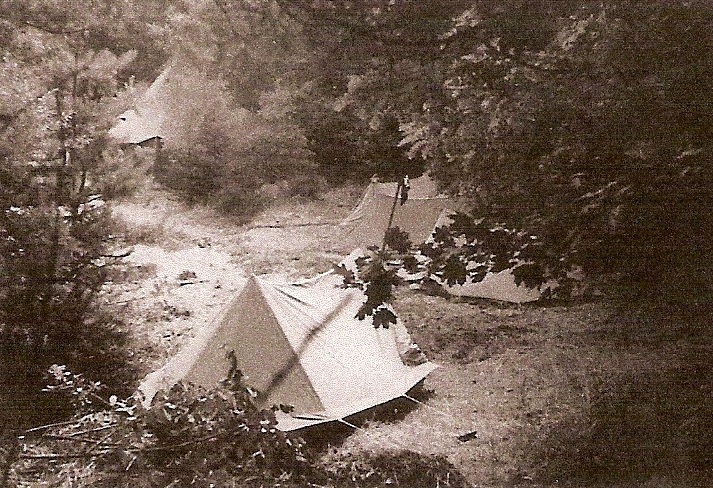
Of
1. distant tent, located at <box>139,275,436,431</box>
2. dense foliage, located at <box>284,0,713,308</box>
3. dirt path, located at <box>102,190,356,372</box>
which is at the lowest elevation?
distant tent, located at <box>139,275,436,431</box>

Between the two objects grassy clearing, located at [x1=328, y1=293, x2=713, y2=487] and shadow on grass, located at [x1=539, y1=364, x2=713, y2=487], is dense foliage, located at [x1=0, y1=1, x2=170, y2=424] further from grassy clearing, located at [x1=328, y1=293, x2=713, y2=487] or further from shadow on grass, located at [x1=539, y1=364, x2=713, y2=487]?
shadow on grass, located at [x1=539, y1=364, x2=713, y2=487]

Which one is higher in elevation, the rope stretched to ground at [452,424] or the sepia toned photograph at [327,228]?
the sepia toned photograph at [327,228]

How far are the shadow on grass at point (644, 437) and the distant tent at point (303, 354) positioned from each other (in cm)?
43

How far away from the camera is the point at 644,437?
69.6 inches

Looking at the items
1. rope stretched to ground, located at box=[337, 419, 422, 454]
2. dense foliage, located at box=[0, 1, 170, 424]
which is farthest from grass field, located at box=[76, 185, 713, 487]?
dense foliage, located at box=[0, 1, 170, 424]

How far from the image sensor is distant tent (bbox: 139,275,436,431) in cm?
168

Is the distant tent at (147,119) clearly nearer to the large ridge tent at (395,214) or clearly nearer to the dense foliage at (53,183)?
the dense foliage at (53,183)

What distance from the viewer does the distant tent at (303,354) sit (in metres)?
1.68

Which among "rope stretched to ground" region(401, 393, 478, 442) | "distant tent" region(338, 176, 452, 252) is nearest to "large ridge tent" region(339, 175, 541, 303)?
"distant tent" region(338, 176, 452, 252)

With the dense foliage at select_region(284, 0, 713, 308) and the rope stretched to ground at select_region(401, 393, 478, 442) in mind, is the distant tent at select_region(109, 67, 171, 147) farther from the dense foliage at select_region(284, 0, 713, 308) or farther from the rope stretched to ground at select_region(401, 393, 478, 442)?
the rope stretched to ground at select_region(401, 393, 478, 442)

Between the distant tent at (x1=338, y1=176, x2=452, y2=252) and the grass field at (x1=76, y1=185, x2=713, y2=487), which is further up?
the distant tent at (x1=338, y1=176, x2=452, y2=252)

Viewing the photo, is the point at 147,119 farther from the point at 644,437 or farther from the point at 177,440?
the point at 644,437

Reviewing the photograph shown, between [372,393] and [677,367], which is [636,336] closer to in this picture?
[677,367]

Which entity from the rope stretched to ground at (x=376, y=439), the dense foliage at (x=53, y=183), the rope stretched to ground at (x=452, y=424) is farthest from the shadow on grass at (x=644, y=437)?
the dense foliage at (x=53, y=183)
